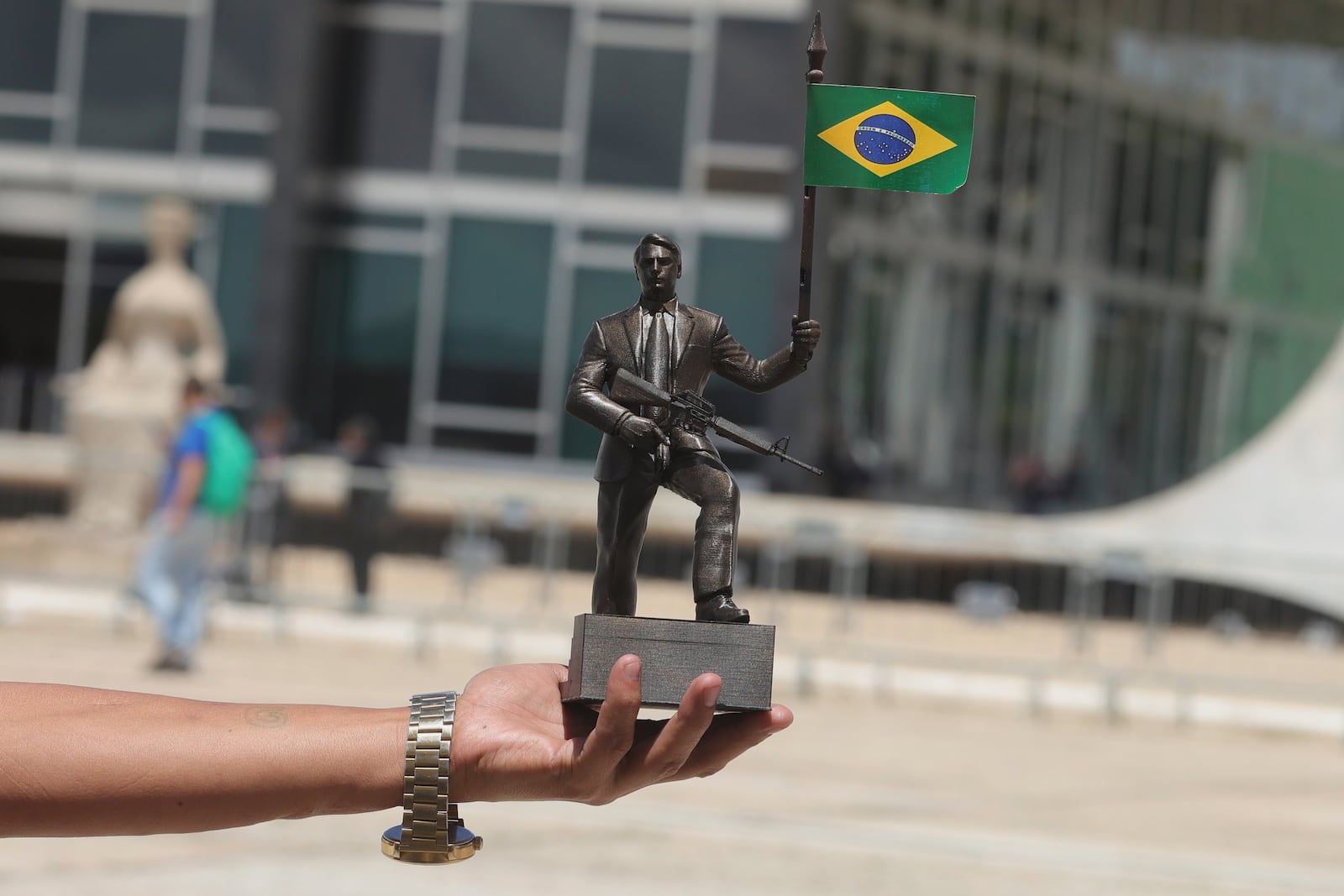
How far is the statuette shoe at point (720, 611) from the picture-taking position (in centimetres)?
270

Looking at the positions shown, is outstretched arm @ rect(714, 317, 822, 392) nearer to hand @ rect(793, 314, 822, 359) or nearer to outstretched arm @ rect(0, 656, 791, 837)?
hand @ rect(793, 314, 822, 359)

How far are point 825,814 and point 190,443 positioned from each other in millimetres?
5856

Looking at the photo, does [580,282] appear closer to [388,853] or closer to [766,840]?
[766,840]

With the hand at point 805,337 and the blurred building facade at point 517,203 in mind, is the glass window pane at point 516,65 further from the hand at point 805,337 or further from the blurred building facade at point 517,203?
the hand at point 805,337

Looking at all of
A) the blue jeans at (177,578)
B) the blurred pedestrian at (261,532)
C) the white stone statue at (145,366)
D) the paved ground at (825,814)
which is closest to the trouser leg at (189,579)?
the blue jeans at (177,578)

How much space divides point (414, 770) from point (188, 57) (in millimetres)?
25624

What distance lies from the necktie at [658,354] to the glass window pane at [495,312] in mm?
22616

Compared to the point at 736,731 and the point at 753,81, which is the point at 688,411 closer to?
the point at 736,731

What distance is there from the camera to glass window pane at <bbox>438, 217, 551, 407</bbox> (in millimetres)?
25469

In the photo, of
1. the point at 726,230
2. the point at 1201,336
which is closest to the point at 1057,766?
the point at 726,230

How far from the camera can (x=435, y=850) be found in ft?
8.49

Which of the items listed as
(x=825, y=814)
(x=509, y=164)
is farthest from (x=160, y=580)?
(x=509, y=164)

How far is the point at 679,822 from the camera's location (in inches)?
335

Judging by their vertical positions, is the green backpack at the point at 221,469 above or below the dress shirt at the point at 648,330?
below
